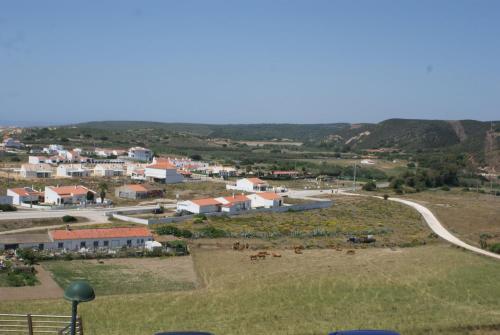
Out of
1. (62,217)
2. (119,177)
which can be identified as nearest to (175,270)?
(62,217)

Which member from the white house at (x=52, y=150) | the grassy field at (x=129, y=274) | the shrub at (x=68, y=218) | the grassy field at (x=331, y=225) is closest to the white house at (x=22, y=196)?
the shrub at (x=68, y=218)

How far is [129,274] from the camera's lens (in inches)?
1021

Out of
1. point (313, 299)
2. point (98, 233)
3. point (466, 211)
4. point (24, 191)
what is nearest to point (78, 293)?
point (313, 299)

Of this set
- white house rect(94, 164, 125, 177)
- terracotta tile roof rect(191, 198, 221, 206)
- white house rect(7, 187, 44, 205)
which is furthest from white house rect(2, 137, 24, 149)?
terracotta tile roof rect(191, 198, 221, 206)

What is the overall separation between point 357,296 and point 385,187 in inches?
1888

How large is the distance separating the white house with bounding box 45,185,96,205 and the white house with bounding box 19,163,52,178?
49.6 feet

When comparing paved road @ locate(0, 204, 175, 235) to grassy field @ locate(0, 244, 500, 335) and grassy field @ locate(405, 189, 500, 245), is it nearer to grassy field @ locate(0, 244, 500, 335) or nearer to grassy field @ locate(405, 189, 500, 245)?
grassy field @ locate(0, 244, 500, 335)

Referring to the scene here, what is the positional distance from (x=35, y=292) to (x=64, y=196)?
2375 centimetres

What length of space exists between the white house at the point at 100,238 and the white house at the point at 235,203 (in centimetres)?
1300

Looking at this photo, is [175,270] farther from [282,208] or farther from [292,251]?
[282,208]

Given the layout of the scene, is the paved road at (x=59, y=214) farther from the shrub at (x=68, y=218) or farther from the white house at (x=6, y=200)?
the white house at (x=6, y=200)

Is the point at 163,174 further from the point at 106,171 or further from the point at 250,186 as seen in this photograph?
the point at 250,186

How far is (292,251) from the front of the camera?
32.0 m

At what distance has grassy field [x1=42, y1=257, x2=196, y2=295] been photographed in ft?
77.6
